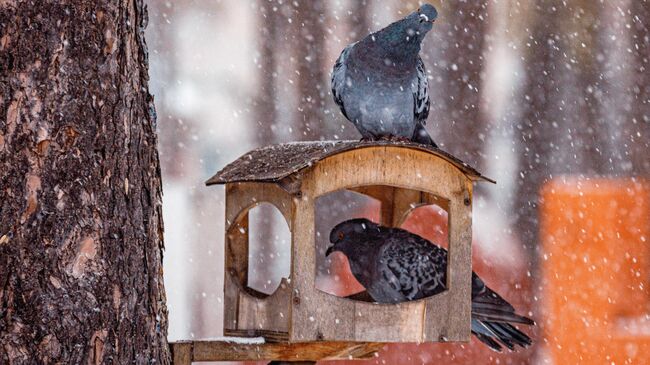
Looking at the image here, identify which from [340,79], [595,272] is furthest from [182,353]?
[595,272]

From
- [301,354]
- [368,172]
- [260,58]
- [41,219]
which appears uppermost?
[260,58]

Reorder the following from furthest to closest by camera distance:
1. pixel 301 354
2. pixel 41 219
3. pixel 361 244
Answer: pixel 361 244
pixel 301 354
pixel 41 219

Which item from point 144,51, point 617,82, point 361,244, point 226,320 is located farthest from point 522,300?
point 144,51

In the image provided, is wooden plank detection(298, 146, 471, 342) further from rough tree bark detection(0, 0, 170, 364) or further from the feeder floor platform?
rough tree bark detection(0, 0, 170, 364)

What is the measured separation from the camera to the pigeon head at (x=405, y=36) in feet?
9.20

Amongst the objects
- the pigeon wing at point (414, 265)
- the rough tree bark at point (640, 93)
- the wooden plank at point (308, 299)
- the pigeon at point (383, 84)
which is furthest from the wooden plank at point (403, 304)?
the rough tree bark at point (640, 93)

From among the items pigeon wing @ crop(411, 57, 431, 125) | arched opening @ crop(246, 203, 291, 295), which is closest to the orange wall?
arched opening @ crop(246, 203, 291, 295)

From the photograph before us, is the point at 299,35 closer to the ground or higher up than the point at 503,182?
higher up

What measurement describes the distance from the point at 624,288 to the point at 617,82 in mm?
1138

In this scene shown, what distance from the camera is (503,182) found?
483 centimetres

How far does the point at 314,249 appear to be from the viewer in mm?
2178

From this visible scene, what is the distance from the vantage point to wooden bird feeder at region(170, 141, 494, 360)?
84.9 inches

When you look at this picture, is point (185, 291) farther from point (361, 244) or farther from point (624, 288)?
point (624, 288)

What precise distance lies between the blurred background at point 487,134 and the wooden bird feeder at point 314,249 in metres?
2.08
